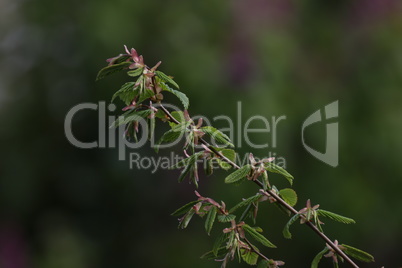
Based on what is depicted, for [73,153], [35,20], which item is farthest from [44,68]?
[73,153]

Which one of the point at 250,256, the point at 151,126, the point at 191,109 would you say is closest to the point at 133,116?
the point at 151,126

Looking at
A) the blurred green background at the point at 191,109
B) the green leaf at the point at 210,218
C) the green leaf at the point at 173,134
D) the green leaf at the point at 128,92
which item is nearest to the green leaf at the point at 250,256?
the green leaf at the point at 210,218

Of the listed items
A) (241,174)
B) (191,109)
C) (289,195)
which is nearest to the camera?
(241,174)

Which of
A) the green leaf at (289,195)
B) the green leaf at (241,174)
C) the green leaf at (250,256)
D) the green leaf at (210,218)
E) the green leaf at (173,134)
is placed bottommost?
the green leaf at (250,256)

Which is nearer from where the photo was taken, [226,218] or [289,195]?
[226,218]

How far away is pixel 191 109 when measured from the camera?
447 centimetres

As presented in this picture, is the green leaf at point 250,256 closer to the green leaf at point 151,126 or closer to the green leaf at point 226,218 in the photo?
the green leaf at point 226,218

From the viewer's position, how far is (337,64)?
4.77 m

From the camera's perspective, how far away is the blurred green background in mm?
4441

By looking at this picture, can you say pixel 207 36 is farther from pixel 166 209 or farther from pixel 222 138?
pixel 222 138

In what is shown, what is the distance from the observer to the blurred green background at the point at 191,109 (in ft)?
14.6

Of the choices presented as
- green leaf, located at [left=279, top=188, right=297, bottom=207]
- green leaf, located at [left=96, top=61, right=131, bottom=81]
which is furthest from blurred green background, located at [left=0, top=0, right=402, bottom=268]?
green leaf, located at [left=96, top=61, right=131, bottom=81]

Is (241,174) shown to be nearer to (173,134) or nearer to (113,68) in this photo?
(173,134)

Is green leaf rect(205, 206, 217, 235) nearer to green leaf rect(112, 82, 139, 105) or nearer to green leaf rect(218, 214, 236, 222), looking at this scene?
green leaf rect(218, 214, 236, 222)
